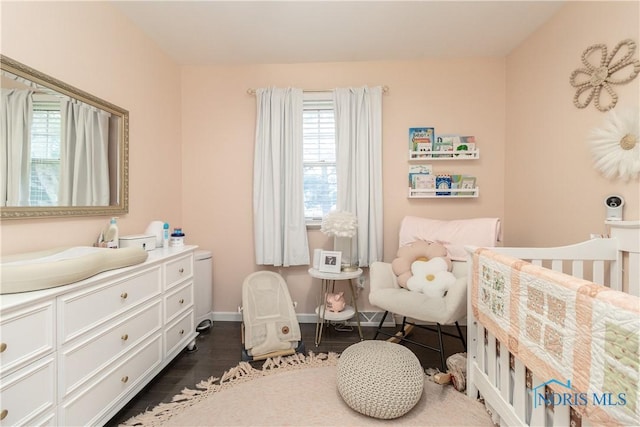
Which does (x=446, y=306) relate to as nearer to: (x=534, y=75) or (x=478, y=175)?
(x=478, y=175)

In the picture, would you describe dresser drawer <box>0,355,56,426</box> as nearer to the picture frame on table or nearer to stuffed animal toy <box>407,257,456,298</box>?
stuffed animal toy <box>407,257,456,298</box>

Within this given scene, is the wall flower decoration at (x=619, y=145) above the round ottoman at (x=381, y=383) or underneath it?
above

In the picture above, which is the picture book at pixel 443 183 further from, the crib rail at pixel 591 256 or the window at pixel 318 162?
the crib rail at pixel 591 256

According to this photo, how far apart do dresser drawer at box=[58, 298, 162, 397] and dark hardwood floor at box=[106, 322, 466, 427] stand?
35cm

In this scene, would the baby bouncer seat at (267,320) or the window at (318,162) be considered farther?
the window at (318,162)

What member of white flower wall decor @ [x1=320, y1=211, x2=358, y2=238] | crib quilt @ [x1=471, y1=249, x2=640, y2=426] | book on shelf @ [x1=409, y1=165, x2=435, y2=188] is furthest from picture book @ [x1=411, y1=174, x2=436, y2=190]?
crib quilt @ [x1=471, y1=249, x2=640, y2=426]

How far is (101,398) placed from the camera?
4.33 ft

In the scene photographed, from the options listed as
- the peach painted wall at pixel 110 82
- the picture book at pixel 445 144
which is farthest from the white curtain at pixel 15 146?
the picture book at pixel 445 144

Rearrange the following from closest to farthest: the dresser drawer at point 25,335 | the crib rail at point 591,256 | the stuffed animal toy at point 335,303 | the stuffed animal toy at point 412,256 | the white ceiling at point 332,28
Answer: the dresser drawer at point 25,335 < the crib rail at point 591,256 < the white ceiling at point 332,28 < the stuffed animal toy at point 412,256 < the stuffed animal toy at point 335,303

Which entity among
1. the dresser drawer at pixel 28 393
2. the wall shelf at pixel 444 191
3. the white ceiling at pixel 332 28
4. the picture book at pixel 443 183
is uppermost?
the white ceiling at pixel 332 28

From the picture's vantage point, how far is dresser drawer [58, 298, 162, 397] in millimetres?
1156

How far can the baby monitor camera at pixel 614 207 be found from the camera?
Answer: 158 centimetres

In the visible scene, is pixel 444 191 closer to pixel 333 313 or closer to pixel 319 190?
pixel 319 190

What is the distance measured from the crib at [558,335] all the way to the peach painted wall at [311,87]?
1.13 meters
